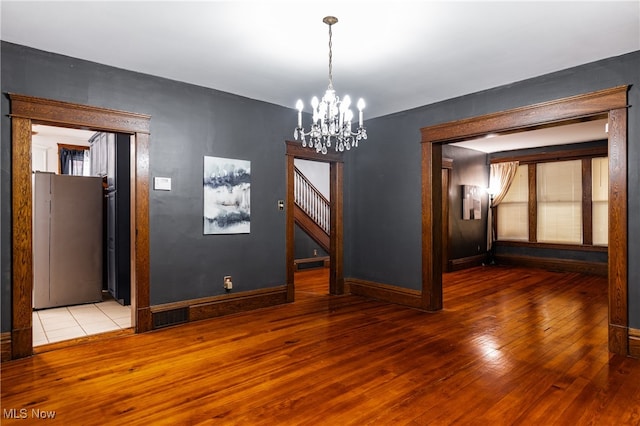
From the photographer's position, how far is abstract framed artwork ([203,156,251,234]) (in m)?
4.66

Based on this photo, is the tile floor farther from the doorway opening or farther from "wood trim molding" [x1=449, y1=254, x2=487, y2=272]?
"wood trim molding" [x1=449, y1=254, x2=487, y2=272]

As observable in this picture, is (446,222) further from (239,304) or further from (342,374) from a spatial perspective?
(342,374)

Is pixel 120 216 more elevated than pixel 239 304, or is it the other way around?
pixel 120 216

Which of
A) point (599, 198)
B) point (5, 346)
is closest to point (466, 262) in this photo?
point (599, 198)

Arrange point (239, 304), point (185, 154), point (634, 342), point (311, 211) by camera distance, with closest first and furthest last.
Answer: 1. point (634, 342)
2. point (185, 154)
3. point (239, 304)
4. point (311, 211)

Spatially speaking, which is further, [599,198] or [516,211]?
[516,211]

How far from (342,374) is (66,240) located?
462 cm

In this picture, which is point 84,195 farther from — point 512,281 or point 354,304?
point 512,281

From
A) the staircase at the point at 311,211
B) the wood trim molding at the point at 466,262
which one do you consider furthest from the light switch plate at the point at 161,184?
the wood trim molding at the point at 466,262

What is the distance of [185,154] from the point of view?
4.48 meters

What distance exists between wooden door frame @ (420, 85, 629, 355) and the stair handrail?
154 inches

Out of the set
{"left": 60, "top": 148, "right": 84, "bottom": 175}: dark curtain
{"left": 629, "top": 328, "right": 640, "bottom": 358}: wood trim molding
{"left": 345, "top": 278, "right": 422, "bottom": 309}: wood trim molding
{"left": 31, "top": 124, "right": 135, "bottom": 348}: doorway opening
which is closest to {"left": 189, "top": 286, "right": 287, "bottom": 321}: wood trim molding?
{"left": 31, "top": 124, "right": 135, "bottom": 348}: doorway opening

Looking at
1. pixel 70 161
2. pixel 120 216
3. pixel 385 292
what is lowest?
pixel 385 292

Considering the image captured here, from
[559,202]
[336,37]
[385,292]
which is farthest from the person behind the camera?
[559,202]
